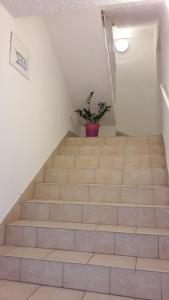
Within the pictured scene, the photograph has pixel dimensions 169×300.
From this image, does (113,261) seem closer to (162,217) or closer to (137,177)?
(162,217)

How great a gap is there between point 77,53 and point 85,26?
0.37 metres

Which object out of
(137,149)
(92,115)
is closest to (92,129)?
(92,115)

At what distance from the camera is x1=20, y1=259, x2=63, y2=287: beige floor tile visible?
61.9 inches

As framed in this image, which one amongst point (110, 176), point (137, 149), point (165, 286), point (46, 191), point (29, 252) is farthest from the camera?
point (137, 149)

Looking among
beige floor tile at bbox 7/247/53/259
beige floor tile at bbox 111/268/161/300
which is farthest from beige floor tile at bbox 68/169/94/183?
beige floor tile at bbox 111/268/161/300

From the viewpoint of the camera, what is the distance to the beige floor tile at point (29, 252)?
1.66 meters

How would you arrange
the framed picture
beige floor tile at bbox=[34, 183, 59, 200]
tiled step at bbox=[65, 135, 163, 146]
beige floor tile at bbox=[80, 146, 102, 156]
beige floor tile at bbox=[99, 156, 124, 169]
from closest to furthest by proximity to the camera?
the framed picture, beige floor tile at bbox=[34, 183, 59, 200], beige floor tile at bbox=[99, 156, 124, 169], beige floor tile at bbox=[80, 146, 102, 156], tiled step at bbox=[65, 135, 163, 146]

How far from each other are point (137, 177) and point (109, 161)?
0.47 metres

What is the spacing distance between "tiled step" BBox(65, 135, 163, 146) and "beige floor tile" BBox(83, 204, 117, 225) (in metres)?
1.39

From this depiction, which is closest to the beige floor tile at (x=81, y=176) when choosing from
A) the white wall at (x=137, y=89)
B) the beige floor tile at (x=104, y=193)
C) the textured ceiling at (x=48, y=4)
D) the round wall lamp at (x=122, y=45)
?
the beige floor tile at (x=104, y=193)

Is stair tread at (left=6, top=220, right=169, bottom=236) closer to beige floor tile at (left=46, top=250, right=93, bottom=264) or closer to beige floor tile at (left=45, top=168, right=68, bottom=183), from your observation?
beige floor tile at (left=46, top=250, right=93, bottom=264)

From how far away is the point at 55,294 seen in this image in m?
1.46

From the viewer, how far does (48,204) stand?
2.10 m

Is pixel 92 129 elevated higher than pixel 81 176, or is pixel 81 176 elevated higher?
pixel 92 129
